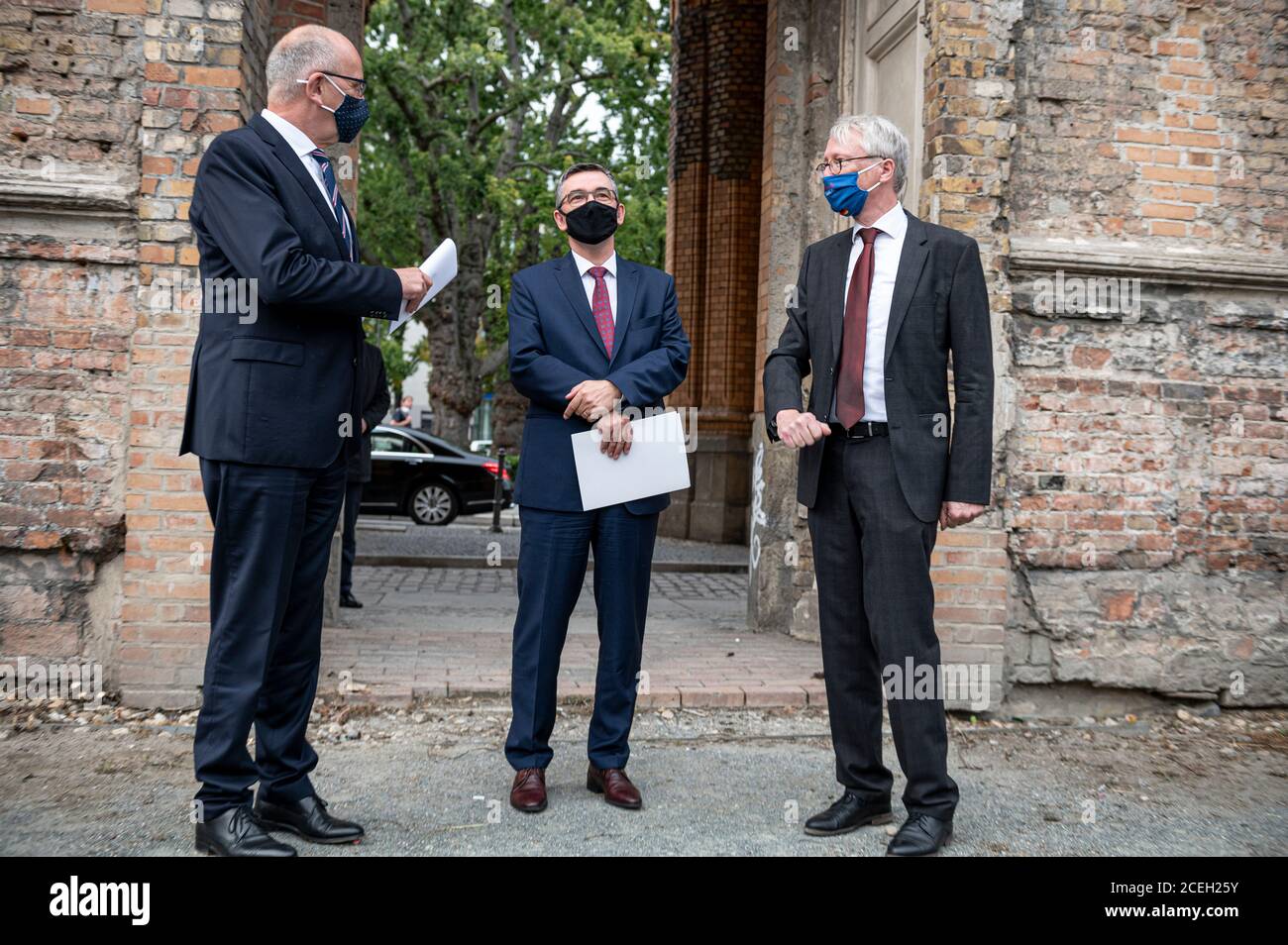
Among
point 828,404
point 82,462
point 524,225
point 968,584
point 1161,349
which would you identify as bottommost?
point 968,584

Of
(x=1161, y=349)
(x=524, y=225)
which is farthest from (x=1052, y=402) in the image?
(x=524, y=225)

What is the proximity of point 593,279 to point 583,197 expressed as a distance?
325mm

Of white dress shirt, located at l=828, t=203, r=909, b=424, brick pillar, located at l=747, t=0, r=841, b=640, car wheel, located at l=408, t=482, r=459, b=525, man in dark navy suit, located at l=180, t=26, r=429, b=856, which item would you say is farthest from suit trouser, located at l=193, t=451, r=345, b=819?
car wheel, located at l=408, t=482, r=459, b=525

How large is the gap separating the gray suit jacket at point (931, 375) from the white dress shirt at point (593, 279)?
0.77 meters

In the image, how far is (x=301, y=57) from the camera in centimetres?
341

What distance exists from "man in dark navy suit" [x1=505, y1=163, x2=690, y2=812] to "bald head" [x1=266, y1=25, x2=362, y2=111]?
38.6 inches

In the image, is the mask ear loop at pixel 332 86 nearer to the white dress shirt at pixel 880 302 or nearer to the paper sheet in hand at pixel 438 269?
the paper sheet in hand at pixel 438 269

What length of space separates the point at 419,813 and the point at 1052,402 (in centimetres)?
383

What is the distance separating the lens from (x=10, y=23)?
17.0ft

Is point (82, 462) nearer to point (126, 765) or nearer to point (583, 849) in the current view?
point (126, 765)

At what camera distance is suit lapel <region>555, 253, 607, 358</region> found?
413 centimetres

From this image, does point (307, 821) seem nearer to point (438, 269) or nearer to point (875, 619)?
point (438, 269)

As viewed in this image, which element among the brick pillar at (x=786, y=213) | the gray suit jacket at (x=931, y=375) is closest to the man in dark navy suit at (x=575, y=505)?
the gray suit jacket at (x=931, y=375)

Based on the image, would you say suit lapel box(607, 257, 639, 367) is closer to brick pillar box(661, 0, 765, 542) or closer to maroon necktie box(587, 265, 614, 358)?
maroon necktie box(587, 265, 614, 358)
